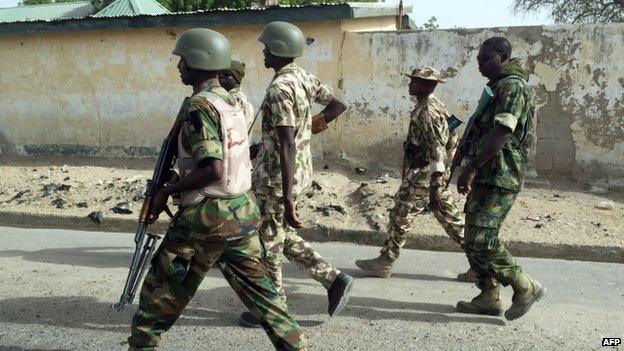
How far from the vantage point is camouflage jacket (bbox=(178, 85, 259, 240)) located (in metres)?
2.93

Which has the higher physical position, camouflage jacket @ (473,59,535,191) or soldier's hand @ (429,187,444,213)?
camouflage jacket @ (473,59,535,191)

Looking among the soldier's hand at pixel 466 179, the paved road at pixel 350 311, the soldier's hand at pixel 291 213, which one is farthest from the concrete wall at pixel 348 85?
the soldier's hand at pixel 291 213

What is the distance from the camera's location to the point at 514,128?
3818 millimetres

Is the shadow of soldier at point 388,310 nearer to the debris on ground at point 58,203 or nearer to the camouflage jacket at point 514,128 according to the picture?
the camouflage jacket at point 514,128

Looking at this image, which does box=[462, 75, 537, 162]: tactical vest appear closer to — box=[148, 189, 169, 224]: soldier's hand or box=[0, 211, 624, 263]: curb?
box=[148, 189, 169, 224]: soldier's hand

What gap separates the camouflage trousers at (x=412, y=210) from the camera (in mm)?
4961

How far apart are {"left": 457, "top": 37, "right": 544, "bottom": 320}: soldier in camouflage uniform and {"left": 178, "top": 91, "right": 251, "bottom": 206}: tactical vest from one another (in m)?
1.52

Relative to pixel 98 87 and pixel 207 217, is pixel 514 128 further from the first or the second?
pixel 98 87

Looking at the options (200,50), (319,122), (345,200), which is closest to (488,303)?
(319,122)

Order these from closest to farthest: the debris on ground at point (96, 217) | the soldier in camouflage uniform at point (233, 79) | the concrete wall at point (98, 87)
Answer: the soldier in camouflage uniform at point (233, 79), the debris on ground at point (96, 217), the concrete wall at point (98, 87)

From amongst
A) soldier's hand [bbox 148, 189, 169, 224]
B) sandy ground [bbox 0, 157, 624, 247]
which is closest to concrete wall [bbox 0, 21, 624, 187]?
sandy ground [bbox 0, 157, 624, 247]

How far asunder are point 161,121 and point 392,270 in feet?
18.5

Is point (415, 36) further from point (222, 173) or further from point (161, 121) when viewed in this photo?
point (222, 173)

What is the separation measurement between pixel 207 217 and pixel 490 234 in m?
1.83
